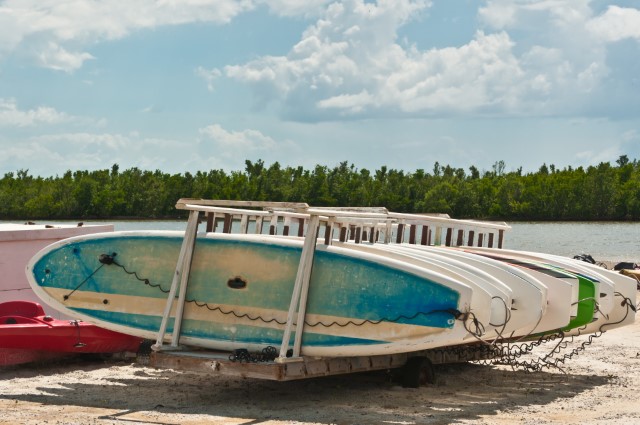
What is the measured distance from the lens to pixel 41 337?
1138 cm

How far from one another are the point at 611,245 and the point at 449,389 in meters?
52.6

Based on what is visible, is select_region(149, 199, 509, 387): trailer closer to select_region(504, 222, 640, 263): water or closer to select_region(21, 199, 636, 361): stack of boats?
select_region(21, 199, 636, 361): stack of boats

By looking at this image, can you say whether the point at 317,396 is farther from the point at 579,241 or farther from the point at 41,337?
the point at 579,241

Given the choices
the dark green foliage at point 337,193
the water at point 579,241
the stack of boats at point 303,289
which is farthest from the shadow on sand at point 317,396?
the dark green foliage at point 337,193

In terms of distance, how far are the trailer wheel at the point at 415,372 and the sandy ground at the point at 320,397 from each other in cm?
10

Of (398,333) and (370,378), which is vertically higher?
(398,333)

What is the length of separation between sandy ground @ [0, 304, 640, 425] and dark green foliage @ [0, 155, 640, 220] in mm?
78744

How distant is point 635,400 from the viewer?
399 inches

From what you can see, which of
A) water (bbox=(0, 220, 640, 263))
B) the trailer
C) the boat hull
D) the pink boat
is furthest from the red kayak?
water (bbox=(0, 220, 640, 263))

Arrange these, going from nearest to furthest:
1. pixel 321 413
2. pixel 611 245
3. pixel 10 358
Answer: pixel 321 413 < pixel 10 358 < pixel 611 245

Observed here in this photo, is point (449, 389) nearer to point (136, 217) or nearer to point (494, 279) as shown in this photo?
point (494, 279)

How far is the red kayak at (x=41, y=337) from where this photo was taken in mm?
11297

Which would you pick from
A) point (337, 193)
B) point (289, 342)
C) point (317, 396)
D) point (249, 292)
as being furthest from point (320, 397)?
point (337, 193)

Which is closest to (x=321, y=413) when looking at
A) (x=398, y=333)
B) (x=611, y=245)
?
(x=398, y=333)
